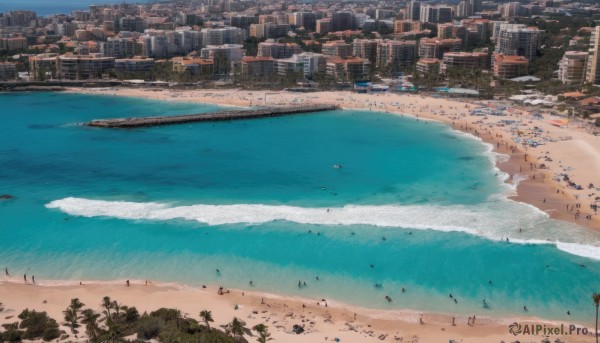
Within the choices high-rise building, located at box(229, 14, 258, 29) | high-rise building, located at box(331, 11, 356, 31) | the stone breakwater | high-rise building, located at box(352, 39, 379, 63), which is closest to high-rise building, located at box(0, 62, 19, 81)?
the stone breakwater

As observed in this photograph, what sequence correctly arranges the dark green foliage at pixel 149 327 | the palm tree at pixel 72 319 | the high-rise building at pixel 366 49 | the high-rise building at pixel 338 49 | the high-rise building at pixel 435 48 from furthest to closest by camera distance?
1. the high-rise building at pixel 338 49
2. the high-rise building at pixel 366 49
3. the high-rise building at pixel 435 48
4. the palm tree at pixel 72 319
5. the dark green foliage at pixel 149 327

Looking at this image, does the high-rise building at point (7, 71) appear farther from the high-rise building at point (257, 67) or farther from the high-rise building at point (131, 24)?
the high-rise building at point (131, 24)

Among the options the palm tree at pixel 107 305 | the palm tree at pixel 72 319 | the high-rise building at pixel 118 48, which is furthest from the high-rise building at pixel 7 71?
the palm tree at pixel 107 305

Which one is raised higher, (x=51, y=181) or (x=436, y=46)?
(x=436, y=46)

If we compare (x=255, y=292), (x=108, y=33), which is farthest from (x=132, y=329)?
(x=108, y=33)

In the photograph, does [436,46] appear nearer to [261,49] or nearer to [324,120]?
[261,49]

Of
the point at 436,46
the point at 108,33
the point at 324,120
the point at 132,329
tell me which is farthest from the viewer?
the point at 108,33

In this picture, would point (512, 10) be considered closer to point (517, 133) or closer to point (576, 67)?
point (576, 67)
